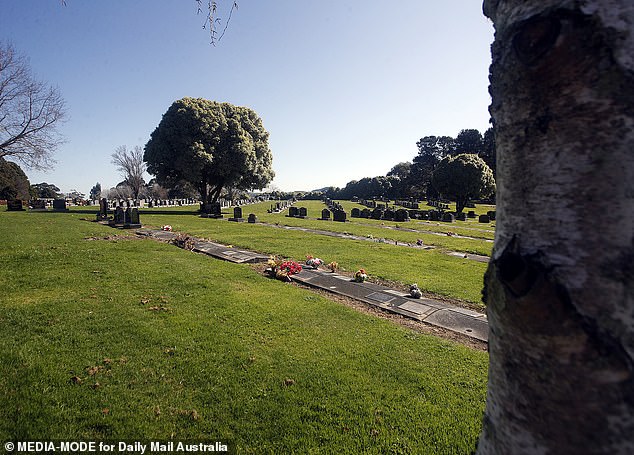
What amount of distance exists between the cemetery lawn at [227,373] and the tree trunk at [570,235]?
249 centimetres

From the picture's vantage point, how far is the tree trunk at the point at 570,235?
0.74 metres

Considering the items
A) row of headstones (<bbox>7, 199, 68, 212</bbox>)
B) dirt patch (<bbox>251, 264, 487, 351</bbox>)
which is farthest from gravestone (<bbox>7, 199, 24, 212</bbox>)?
dirt patch (<bbox>251, 264, 487, 351</bbox>)

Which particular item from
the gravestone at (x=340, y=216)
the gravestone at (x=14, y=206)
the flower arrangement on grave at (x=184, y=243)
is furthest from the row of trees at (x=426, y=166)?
the gravestone at (x=14, y=206)

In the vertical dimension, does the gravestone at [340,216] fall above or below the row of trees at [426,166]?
below

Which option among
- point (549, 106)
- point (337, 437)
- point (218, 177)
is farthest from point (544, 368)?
point (218, 177)

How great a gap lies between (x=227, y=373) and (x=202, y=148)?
1067 inches

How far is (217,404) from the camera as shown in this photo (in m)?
3.28

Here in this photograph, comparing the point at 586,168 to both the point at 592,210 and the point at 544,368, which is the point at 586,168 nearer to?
the point at 592,210

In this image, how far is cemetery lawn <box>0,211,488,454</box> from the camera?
2926 mm

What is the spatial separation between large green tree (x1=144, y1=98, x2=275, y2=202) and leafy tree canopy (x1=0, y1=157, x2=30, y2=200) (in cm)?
2442

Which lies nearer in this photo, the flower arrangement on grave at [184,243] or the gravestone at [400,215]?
the flower arrangement on grave at [184,243]

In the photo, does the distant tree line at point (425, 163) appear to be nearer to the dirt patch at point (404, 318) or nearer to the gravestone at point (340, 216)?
the gravestone at point (340, 216)

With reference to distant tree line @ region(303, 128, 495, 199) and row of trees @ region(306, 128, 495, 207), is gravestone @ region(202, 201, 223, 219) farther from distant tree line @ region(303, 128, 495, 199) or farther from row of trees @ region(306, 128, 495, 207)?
distant tree line @ region(303, 128, 495, 199)

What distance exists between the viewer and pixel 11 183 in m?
39.9
